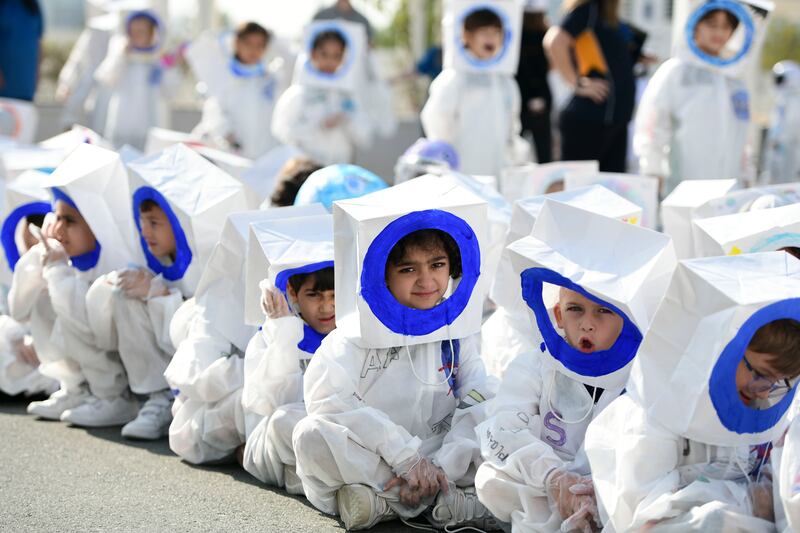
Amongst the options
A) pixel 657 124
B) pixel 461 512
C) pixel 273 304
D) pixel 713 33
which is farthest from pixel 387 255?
pixel 713 33

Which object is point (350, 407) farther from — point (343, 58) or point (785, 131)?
point (785, 131)

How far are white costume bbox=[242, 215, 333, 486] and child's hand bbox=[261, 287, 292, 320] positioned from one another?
25 mm

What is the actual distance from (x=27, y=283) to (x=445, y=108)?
321 centimetres

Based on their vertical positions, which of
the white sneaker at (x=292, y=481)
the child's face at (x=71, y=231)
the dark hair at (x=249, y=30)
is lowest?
the white sneaker at (x=292, y=481)

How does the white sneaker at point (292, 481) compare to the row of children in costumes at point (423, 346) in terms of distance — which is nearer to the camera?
the row of children in costumes at point (423, 346)

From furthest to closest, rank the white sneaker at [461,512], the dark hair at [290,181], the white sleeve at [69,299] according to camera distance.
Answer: the dark hair at [290,181]
the white sleeve at [69,299]
the white sneaker at [461,512]

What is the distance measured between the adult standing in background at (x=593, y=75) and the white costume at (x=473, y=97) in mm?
297

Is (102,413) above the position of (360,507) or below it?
below

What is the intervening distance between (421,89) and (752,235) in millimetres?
10945

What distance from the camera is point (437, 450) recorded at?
4367 mm

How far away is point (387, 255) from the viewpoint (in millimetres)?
4230

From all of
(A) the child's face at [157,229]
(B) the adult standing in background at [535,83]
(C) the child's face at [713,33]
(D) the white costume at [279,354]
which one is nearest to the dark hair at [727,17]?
(C) the child's face at [713,33]

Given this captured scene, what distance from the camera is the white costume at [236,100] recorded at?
10617 mm

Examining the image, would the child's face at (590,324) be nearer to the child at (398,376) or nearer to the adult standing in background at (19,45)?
the child at (398,376)
